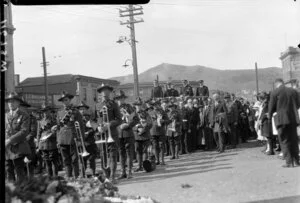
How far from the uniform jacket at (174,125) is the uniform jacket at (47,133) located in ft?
14.2

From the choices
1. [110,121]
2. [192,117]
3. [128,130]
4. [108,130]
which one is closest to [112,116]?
[110,121]

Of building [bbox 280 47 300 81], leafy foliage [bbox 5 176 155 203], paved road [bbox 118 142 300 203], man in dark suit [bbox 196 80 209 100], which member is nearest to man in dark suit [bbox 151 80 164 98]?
man in dark suit [bbox 196 80 209 100]

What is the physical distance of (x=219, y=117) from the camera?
47.3ft

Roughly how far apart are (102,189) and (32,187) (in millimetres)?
1205

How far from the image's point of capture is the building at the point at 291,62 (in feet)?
20.4

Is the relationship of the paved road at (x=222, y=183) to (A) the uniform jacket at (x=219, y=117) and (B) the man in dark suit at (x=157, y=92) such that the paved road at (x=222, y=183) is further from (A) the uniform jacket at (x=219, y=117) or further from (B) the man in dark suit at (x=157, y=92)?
(B) the man in dark suit at (x=157, y=92)

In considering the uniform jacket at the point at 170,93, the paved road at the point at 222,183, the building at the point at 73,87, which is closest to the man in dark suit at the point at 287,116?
the paved road at the point at 222,183

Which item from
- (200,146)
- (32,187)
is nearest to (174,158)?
(200,146)

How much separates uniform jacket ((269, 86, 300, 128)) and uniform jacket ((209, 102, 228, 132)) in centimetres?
522

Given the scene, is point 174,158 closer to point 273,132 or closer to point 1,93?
point 273,132

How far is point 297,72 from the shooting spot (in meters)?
6.77

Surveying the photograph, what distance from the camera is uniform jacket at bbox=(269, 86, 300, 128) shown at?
29.5ft

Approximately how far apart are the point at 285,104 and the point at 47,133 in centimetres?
527

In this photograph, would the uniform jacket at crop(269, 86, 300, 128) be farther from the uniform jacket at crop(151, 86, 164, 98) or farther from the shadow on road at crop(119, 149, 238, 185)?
the uniform jacket at crop(151, 86, 164, 98)
